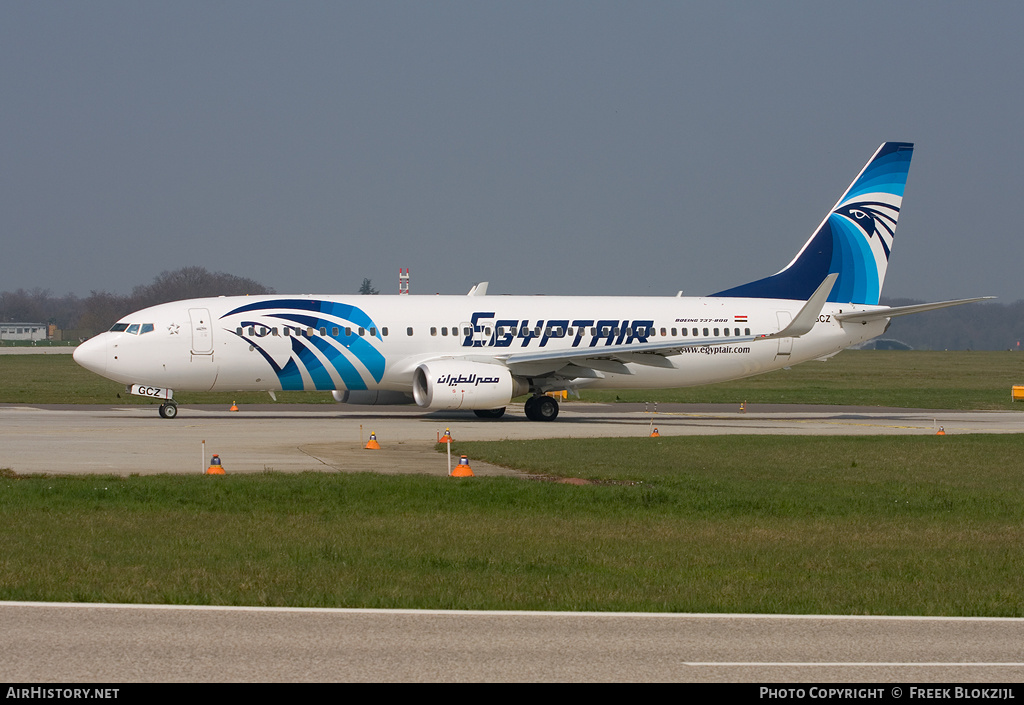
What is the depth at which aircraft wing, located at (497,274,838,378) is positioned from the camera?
1382 inches

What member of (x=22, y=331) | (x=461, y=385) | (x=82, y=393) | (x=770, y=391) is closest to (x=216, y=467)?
(x=461, y=385)

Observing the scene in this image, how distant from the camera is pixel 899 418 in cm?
3853

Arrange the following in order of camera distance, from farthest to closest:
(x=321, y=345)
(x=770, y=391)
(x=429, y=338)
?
(x=770, y=391) → (x=429, y=338) → (x=321, y=345)

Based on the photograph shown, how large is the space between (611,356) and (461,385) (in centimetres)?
488

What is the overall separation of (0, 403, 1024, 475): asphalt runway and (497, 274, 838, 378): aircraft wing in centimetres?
164

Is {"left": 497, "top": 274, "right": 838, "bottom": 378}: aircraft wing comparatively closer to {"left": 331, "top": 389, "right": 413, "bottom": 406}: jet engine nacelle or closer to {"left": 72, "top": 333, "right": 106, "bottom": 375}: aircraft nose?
{"left": 331, "top": 389, "right": 413, "bottom": 406}: jet engine nacelle

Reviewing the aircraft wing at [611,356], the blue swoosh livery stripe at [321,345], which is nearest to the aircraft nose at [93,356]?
the blue swoosh livery stripe at [321,345]

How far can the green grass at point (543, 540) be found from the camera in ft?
34.5

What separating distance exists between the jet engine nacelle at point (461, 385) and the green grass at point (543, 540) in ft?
40.2

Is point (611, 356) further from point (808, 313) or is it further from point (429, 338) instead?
point (808, 313)

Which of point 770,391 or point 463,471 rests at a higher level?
point 770,391

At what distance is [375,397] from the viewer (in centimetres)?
3756
